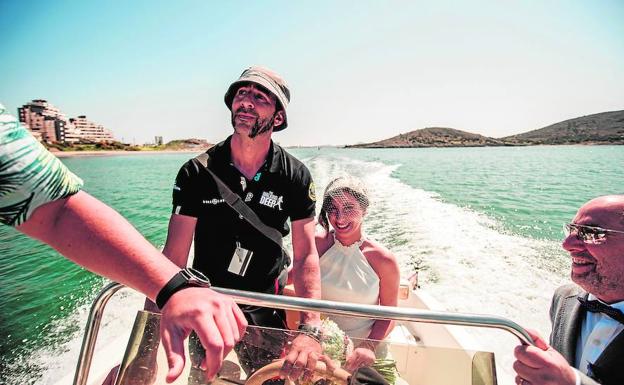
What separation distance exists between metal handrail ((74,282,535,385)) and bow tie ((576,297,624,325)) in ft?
3.05

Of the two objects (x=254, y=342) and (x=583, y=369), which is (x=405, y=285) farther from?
(x=254, y=342)

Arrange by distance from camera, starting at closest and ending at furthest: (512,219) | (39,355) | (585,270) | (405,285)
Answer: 1. (585,270)
2. (405,285)
3. (39,355)
4. (512,219)

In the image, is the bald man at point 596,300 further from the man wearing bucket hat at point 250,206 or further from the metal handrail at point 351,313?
the man wearing bucket hat at point 250,206

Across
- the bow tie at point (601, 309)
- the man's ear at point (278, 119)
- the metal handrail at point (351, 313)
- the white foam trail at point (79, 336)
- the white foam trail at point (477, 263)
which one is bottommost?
the white foam trail at point (79, 336)

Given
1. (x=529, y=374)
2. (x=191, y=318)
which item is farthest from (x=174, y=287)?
(x=529, y=374)

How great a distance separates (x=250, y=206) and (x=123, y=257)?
1.51 m

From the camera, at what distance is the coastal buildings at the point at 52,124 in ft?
310

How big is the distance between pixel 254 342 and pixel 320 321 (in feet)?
2.55

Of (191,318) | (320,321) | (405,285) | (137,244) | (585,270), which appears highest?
(137,244)

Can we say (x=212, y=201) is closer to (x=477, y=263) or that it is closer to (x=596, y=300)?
(x=596, y=300)

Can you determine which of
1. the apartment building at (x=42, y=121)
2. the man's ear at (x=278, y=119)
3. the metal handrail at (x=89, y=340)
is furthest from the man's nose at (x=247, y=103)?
the apartment building at (x=42, y=121)

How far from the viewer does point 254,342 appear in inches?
42.1

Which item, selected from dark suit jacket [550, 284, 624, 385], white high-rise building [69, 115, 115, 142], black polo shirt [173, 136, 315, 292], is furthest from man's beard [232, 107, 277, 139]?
white high-rise building [69, 115, 115, 142]

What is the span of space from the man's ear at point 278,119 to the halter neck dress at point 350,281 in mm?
1086
